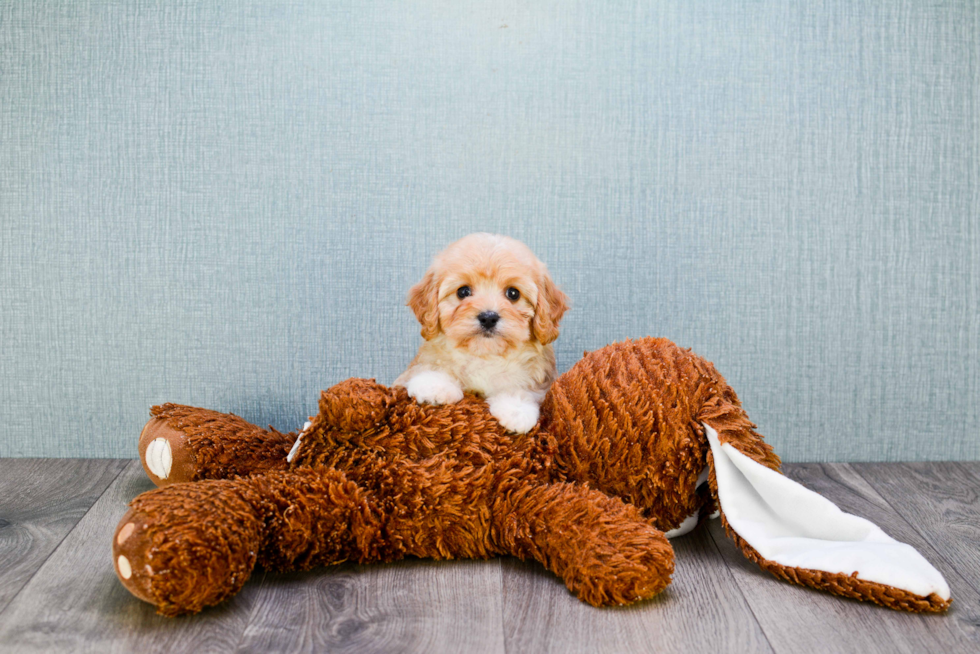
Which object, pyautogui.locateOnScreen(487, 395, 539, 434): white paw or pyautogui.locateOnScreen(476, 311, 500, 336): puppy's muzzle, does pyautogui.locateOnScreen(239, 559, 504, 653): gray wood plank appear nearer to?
pyautogui.locateOnScreen(487, 395, 539, 434): white paw

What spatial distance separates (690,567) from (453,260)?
2.47 ft

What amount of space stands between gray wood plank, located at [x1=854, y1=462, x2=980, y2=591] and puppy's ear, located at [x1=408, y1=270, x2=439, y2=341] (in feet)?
3.69

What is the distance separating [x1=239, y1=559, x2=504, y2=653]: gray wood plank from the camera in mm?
1250

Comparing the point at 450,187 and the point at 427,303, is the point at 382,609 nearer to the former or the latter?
the point at 427,303

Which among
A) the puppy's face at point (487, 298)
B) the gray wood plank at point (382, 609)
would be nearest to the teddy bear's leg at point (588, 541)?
the gray wood plank at point (382, 609)

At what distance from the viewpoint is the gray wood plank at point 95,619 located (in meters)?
1.24

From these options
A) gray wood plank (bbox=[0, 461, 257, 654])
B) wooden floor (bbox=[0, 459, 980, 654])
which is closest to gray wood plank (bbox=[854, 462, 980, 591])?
wooden floor (bbox=[0, 459, 980, 654])

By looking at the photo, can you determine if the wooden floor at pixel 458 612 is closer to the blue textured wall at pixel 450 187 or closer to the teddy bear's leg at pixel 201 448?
the teddy bear's leg at pixel 201 448

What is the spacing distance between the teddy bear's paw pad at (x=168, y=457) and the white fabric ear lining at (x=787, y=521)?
113cm

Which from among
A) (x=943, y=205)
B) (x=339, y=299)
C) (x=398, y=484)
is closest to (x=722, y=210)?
(x=943, y=205)

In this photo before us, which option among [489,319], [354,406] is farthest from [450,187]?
[354,406]

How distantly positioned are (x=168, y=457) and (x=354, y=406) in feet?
1.88

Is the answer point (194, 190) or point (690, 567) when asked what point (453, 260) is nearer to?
point (690, 567)

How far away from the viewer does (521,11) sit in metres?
2.10
